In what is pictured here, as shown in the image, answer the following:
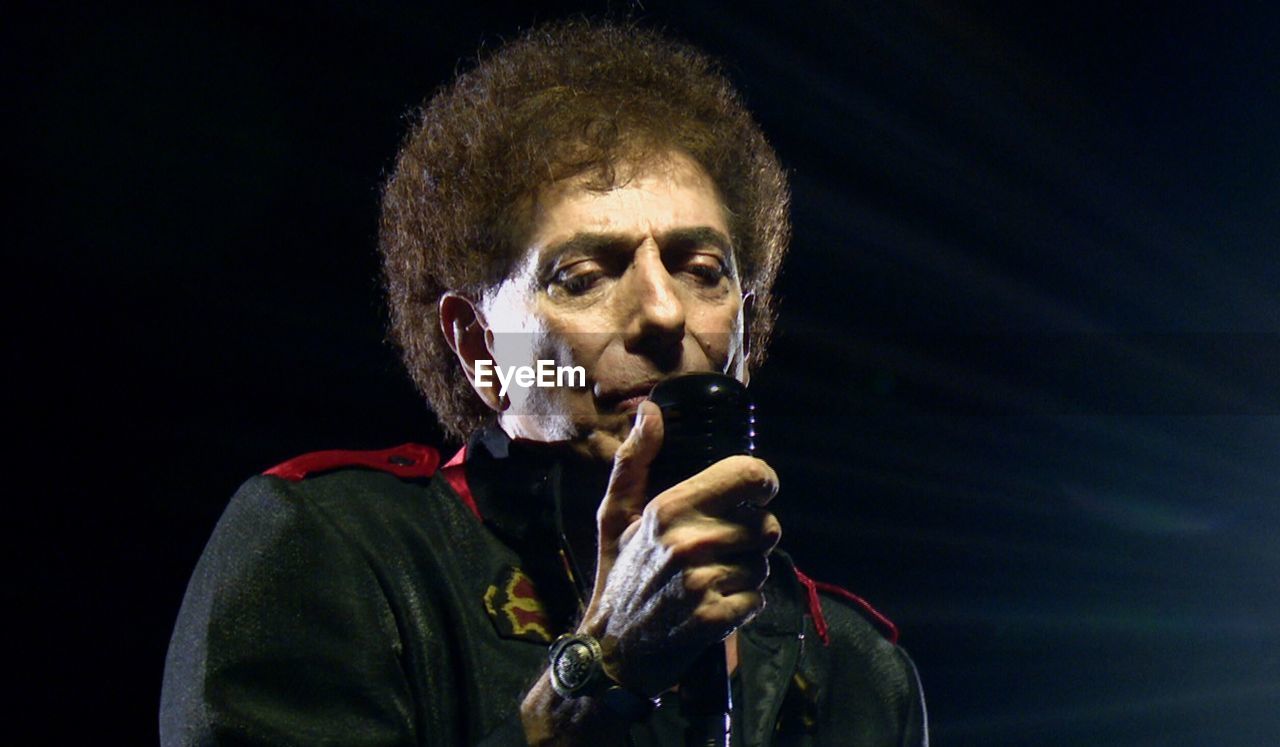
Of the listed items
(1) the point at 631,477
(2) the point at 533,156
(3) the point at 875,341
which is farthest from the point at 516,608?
(3) the point at 875,341

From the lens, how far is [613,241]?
147 centimetres

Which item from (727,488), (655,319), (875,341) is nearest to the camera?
(727,488)

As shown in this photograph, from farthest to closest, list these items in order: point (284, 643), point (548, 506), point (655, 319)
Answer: point (548, 506) < point (655, 319) < point (284, 643)

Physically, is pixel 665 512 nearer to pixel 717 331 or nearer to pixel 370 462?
pixel 717 331

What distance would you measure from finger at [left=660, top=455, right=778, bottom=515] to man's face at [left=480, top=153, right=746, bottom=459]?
1.02 feet

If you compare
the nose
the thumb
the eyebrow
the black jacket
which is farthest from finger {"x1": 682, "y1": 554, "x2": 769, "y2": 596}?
the eyebrow

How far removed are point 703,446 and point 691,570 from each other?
12 cm

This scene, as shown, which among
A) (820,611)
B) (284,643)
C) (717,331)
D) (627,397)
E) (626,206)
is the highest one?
(626,206)

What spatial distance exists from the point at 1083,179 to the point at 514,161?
1.46 meters

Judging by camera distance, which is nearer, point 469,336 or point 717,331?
point 717,331

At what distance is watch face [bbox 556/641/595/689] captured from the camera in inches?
44.5

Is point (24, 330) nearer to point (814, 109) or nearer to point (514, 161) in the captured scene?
point (514, 161)

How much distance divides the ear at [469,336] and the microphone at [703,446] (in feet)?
1.70

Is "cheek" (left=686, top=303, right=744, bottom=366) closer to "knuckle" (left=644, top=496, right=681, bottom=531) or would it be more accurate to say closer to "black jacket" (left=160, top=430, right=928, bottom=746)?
"black jacket" (left=160, top=430, right=928, bottom=746)
